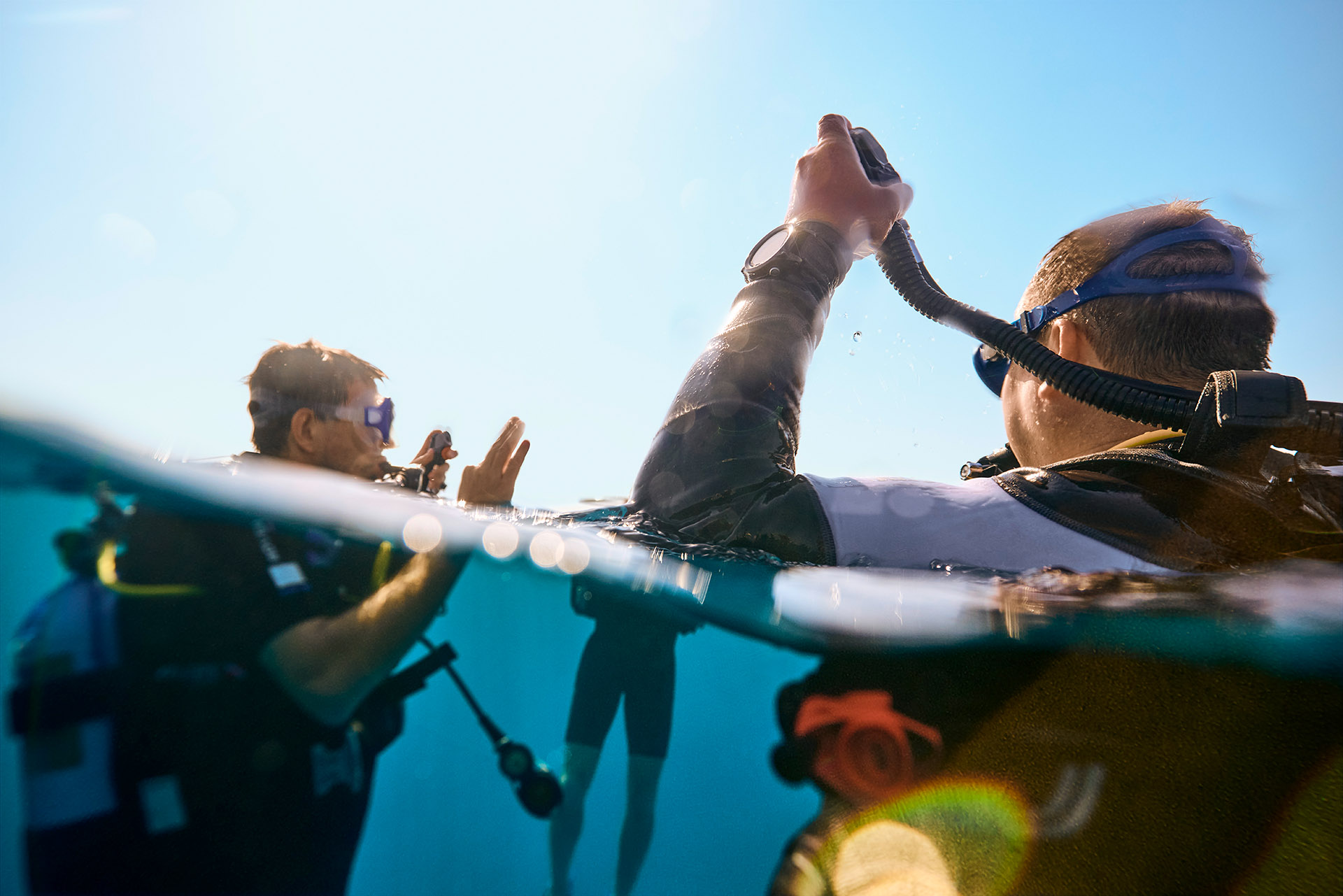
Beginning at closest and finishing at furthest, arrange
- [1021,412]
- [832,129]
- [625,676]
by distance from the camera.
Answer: [625,676] → [1021,412] → [832,129]

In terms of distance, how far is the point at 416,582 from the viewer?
1876 mm

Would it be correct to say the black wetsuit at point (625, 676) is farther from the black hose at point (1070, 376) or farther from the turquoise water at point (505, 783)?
the black hose at point (1070, 376)

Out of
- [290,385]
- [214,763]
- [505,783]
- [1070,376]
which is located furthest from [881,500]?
[290,385]

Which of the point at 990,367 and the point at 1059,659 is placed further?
the point at 990,367

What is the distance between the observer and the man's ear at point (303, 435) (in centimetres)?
351

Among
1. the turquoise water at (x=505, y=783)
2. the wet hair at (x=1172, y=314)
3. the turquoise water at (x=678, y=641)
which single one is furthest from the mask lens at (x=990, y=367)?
the turquoise water at (x=505, y=783)

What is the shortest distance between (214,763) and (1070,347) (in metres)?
2.83

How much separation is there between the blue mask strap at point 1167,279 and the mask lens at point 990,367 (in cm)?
36

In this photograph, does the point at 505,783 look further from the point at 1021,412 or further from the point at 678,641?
the point at 1021,412

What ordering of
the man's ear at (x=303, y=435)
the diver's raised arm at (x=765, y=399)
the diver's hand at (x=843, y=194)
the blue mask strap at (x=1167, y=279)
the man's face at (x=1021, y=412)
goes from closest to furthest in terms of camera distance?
the diver's raised arm at (x=765, y=399) < the blue mask strap at (x=1167, y=279) < the man's face at (x=1021, y=412) < the diver's hand at (x=843, y=194) < the man's ear at (x=303, y=435)

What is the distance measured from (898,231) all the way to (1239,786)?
84.6 inches

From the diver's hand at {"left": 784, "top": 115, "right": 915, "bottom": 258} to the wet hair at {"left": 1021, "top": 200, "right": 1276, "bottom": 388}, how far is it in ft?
2.33

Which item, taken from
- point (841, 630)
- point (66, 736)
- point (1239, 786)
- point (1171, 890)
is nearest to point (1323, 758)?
point (1239, 786)

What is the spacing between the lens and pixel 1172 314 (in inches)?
74.4
